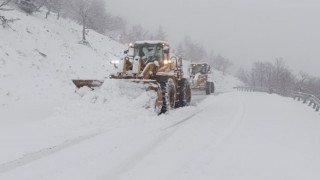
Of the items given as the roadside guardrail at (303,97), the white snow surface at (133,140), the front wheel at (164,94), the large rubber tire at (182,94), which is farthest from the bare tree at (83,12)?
the front wheel at (164,94)

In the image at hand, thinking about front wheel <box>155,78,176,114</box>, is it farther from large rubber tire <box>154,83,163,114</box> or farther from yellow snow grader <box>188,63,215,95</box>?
yellow snow grader <box>188,63,215,95</box>

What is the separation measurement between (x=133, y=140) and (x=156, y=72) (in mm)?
6867

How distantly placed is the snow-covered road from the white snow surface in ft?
0.05

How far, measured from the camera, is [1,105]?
15133mm

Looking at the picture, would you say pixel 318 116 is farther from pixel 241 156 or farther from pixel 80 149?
pixel 80 149

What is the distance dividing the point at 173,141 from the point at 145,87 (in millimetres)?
4180

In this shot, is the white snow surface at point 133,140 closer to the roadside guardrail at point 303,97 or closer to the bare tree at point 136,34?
the roadside guardrail at point 303,97

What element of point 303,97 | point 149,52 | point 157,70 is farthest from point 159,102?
point 303,97

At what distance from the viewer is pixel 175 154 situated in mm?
7926

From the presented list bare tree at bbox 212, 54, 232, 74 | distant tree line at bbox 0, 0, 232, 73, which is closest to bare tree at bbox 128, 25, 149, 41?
distant tree line at bbox 0, 0, 232, 73

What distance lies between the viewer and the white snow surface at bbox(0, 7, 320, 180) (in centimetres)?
673

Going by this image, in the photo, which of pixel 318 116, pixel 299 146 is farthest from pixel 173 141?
pixel 318 116

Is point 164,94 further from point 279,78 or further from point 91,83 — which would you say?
point 279,78

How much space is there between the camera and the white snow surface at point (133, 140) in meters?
6.73
